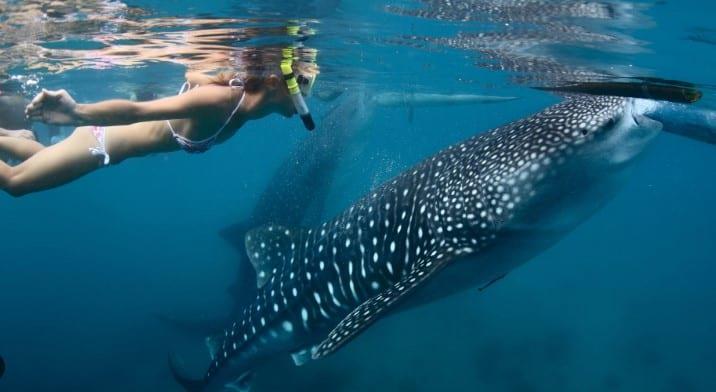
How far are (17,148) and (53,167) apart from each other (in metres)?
0.95

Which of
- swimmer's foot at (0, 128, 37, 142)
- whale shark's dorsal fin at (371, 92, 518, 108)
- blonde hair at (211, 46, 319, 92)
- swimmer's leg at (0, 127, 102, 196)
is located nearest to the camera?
swimmer's leg at (0, 127, 102, 196)

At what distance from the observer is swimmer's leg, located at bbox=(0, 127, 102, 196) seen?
215 inches

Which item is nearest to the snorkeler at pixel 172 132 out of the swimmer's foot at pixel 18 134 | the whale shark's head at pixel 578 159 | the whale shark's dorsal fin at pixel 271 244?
the swimmer's foot at pixel 18 134

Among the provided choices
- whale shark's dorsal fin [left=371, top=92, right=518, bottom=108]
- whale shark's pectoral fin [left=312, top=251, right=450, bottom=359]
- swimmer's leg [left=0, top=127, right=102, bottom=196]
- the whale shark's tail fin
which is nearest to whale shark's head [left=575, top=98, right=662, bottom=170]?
whale shark's pectoral fin [left=312, top=251, right=450, bottom=359]

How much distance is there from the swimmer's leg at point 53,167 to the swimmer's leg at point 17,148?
0.50 meters

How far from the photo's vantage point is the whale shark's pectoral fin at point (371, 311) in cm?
424

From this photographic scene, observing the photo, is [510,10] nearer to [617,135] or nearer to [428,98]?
[617,135]

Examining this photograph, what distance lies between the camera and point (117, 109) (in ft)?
14.5

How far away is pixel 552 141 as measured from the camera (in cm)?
467

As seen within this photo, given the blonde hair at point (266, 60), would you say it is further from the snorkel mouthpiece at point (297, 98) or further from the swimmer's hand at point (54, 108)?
the swimmer's hand at point (54, 108)

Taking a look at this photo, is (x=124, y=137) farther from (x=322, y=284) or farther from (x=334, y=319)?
(x=334, y=319)

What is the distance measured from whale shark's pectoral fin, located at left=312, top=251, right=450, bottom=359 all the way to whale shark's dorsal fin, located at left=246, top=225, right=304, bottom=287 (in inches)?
84.4

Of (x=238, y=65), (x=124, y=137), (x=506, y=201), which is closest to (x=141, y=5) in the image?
(x=124, y=137)

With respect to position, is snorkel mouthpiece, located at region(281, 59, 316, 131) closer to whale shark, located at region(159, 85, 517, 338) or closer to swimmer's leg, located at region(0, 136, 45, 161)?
swimmer's leg, located at region(0, 136, 45, 161)
